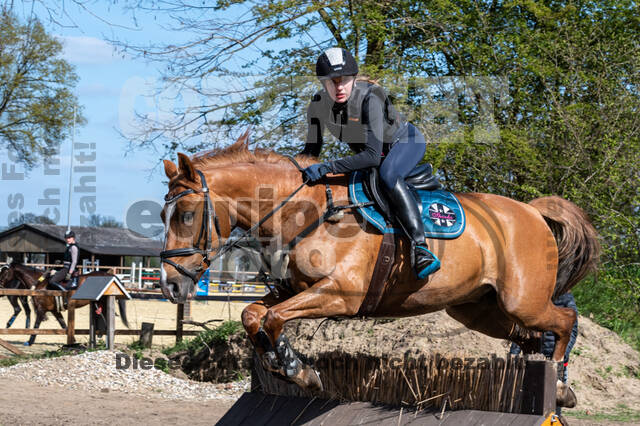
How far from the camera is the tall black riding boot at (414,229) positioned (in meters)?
4.54

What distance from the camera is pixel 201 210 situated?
4383 mm

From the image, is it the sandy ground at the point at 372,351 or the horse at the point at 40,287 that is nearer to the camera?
the sandy ground at the point at 372,351

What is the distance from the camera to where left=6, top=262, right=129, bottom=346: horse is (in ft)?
47.9

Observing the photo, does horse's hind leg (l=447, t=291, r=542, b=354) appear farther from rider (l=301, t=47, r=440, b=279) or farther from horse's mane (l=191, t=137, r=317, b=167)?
horse's mane (l=191, t=137, r=317, b=167)

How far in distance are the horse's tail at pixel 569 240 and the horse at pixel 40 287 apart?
1062 centimetres

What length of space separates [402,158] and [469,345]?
186 inches

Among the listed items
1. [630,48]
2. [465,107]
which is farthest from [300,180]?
[630,48]

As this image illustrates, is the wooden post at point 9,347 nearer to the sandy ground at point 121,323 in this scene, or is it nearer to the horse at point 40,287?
the sandy ground at point 121,323

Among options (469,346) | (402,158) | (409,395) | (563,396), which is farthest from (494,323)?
(469,346)

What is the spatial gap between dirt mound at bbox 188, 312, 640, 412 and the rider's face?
4.17 meters

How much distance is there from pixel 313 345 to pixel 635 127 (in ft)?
19.2

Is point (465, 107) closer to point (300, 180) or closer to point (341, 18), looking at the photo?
point (341, 18)

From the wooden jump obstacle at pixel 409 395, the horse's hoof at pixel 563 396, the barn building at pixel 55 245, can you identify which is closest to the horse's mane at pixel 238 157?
the wooden jump obstacle at pixel 409 395

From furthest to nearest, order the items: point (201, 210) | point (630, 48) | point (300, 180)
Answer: point (630, 48), point (300, 180), point (201, 210)
